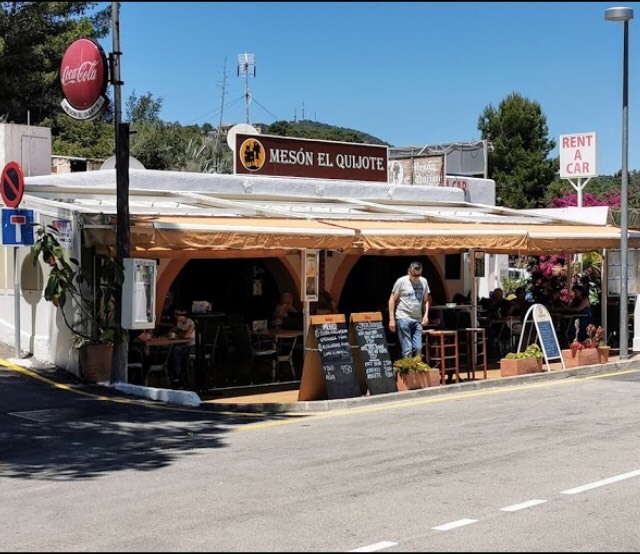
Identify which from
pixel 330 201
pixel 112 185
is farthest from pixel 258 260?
pixel 112 185

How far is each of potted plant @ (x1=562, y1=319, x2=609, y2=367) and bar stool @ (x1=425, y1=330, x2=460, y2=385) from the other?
2.66m

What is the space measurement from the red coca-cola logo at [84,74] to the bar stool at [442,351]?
585cm

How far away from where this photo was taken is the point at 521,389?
49.8 ft

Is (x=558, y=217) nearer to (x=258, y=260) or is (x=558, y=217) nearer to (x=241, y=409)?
(x=258, y=260)

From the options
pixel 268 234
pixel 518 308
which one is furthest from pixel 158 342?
pixel 518 308

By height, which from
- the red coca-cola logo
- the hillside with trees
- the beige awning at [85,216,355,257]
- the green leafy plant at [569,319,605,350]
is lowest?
the green leafy plant at [569,319,605,350]

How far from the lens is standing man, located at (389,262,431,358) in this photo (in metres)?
14.7

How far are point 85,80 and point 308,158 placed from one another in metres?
7.21

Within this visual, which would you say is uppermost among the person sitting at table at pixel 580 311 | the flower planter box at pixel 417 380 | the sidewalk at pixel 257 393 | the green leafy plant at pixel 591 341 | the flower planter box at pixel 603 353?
the person sitting at table at pixel 580 311

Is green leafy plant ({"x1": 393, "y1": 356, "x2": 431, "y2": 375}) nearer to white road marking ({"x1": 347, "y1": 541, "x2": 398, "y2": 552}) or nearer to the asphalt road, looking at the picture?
the asphalt road

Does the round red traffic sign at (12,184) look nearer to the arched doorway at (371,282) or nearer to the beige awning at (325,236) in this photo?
the beige awning at (325,236)

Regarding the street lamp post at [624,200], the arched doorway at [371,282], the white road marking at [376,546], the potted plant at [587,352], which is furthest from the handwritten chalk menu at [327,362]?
the arched doorway at [371,282]

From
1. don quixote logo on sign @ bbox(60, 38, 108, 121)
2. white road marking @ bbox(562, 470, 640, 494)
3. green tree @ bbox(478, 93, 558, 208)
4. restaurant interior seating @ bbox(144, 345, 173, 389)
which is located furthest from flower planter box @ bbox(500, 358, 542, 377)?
green tree @ bbox(478, 93, 558, 208)

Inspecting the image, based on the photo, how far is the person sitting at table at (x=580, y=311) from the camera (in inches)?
784
